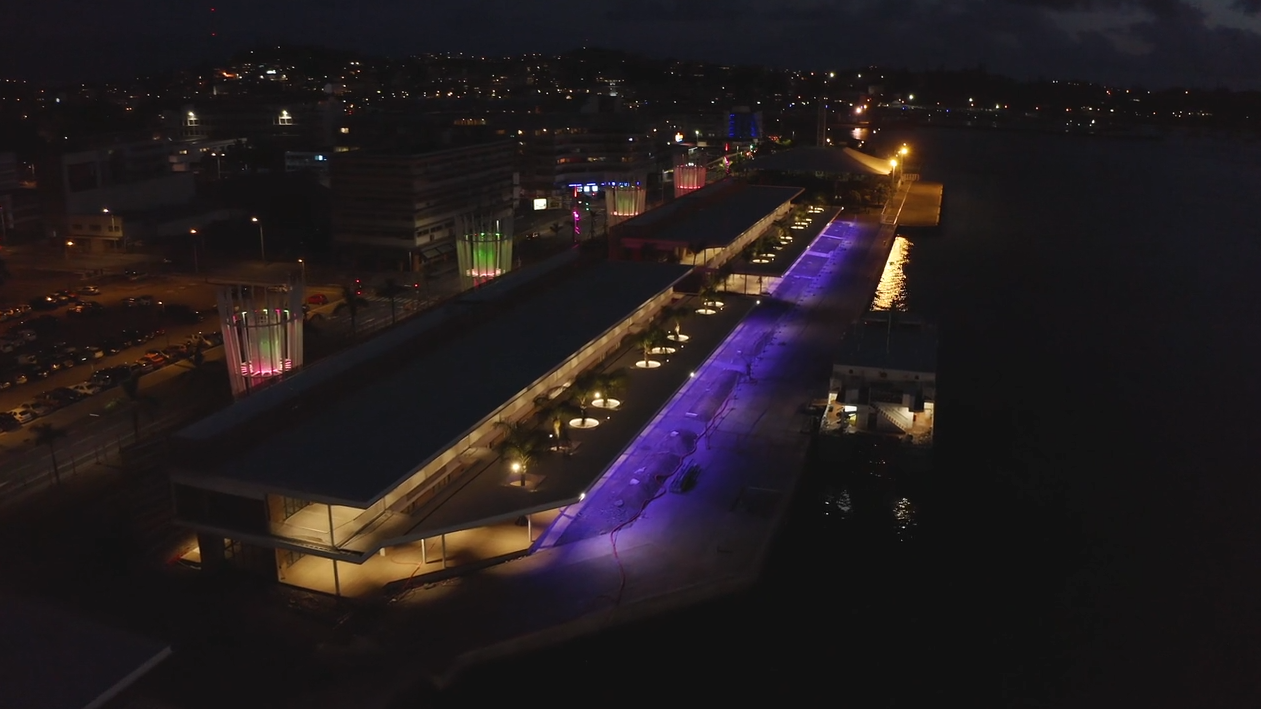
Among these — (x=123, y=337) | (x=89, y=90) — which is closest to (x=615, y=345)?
(x=123, y=337)

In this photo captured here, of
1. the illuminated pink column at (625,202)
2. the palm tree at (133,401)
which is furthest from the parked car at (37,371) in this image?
the illuminated pink column at (625,202)

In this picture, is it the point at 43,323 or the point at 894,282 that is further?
the point at 894,282

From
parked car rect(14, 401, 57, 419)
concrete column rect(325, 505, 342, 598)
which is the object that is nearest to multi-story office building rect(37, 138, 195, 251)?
parked car rect(14, 401, 57, 419)

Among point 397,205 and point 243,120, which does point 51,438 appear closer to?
point 397,205

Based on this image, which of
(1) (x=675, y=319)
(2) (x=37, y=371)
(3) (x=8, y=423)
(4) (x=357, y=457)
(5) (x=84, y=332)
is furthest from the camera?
(5) (x=84, y=332)

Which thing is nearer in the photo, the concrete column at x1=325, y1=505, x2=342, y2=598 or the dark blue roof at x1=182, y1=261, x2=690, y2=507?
the concrete column at x1=325, y1=505, x2=342, y2=598

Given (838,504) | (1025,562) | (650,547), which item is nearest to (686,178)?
(838,504)

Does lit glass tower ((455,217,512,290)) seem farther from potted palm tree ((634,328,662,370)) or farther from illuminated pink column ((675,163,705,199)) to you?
illuminated pink column ((675,163,705,199))

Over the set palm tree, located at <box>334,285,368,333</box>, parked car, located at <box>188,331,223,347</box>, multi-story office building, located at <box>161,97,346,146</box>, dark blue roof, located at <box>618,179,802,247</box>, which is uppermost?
multi-story office building, located at <box>161,97,346,146</box>
